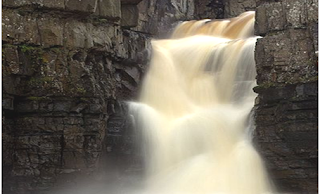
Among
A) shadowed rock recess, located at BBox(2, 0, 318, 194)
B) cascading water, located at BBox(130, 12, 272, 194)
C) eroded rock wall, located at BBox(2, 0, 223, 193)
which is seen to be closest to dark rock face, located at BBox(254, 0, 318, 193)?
shadowed rock recess, located at BBox(2, 0, 318, 194)

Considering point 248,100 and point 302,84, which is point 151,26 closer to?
point 248,100

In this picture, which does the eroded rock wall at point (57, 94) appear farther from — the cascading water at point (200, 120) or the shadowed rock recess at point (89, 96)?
the cascading water at point (200, 120)

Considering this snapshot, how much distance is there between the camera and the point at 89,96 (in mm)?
11469

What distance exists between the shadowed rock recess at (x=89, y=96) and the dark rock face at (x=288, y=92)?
26 millimetres

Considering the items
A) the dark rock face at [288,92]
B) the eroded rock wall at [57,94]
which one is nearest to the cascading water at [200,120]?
the dark rock face at [288,92]

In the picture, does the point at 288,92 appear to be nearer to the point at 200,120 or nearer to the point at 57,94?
the point at 200,120

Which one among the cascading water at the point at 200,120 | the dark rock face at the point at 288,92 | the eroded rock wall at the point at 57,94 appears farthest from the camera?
the cascading water at the point at 200,120

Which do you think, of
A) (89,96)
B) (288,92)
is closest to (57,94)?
(89,96)

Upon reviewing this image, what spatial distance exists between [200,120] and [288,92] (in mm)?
2831

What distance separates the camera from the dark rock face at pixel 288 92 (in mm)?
10930

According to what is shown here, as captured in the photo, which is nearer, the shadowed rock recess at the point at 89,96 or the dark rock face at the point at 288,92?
the shadowed rock recess at the point at 89,96

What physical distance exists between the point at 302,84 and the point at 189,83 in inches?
198

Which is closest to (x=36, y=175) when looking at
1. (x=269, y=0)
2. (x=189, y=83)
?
(x=189, y=83)

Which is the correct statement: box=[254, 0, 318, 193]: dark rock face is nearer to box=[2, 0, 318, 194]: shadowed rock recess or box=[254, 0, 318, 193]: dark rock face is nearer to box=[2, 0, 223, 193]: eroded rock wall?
box=[2, 0, 318, 194]: shadowed rock recess
